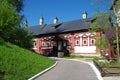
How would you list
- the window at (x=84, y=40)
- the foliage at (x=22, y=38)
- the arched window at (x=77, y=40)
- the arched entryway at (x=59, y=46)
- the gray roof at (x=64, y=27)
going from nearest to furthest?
the foliage at (x=22, y=38) → the window at (x=84, y=40) → the arched window at (x=77, y=40) → the gray roof at (x=64, y=27) → the arched entryway at (x=59, y=46)

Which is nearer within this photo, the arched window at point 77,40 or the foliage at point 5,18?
the foliage at point 5,18

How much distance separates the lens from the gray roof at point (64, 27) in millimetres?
51175

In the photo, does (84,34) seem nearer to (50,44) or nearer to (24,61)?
(50,44)

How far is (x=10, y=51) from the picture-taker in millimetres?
24750

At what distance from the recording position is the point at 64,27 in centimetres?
5553

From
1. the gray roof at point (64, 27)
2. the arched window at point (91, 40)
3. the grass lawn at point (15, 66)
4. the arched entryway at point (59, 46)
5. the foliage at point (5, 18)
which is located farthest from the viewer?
the arched entryway at point (59, 46)

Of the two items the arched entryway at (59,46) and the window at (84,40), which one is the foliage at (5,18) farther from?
the arched entryway at (59,46)

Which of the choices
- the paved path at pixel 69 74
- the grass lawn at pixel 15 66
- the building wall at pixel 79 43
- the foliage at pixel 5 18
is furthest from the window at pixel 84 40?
the paved path at pixel 69 74

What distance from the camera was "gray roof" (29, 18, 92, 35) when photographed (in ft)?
168

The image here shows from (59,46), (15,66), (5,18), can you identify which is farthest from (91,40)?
(15,66)

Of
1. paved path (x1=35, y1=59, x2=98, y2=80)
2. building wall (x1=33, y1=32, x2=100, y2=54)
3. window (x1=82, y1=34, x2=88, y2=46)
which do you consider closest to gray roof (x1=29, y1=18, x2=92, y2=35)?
building wall (x1=33, y1=32, x2=100, y2=54)

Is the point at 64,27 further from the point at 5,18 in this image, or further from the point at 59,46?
the point at 5,18

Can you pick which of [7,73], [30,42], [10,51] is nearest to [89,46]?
[30,42]

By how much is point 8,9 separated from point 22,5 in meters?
13.7
